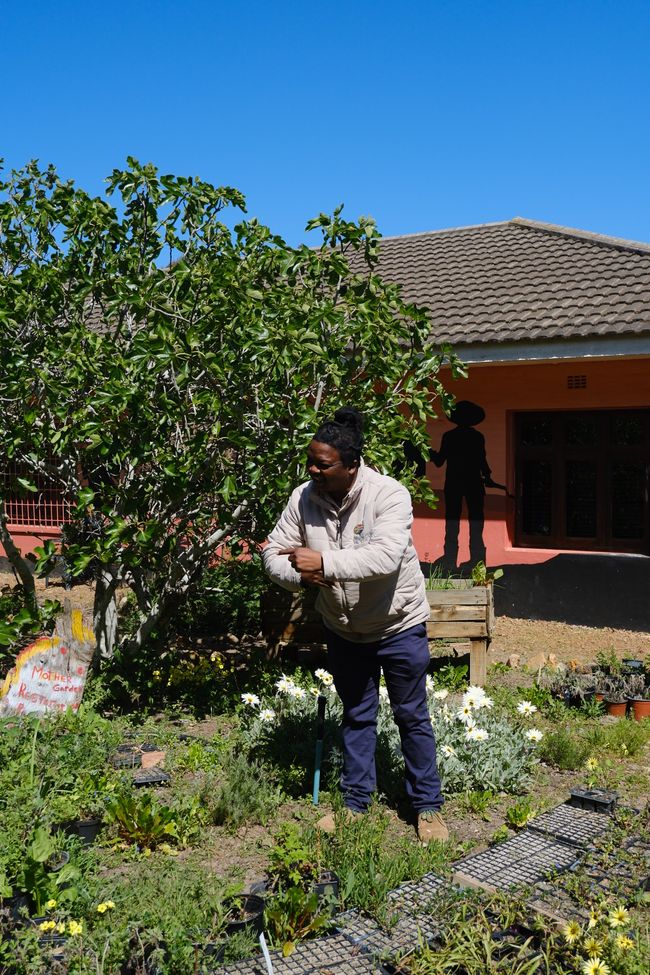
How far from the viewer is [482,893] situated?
10.9 feet

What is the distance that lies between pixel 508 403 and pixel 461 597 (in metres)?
3.49

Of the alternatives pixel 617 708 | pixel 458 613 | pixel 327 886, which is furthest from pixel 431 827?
pixel 458 613

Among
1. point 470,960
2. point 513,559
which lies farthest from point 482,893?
point 513,559

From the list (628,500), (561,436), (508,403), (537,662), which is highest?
(508,403)

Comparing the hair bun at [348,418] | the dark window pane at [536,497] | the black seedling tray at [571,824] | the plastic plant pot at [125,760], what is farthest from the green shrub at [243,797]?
the dark window pane at [536,497]

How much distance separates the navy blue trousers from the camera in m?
4.02

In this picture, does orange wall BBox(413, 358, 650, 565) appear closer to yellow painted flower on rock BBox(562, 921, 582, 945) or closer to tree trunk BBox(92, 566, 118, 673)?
tree trunk BBox(92, 566, 118, 673)

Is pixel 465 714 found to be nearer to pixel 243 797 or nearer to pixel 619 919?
pixel 243 797

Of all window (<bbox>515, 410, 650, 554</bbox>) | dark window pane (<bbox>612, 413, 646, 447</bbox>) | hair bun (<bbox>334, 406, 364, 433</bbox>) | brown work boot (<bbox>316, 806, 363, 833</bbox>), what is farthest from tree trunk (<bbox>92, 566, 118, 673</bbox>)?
dark window pane (<bbox>612, 413, 646, 447</bbox>)

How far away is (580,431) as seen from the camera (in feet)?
30.5

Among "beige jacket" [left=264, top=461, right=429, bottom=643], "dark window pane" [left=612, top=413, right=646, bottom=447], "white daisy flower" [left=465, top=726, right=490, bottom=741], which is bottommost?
"white daisy flower" [left=465, top=726, right=490, bottom=741]

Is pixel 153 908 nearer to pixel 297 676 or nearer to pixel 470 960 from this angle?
pixel 470 960

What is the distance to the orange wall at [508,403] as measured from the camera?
8.79 meters

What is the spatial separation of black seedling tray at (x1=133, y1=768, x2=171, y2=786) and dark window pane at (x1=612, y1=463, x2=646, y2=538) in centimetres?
607
